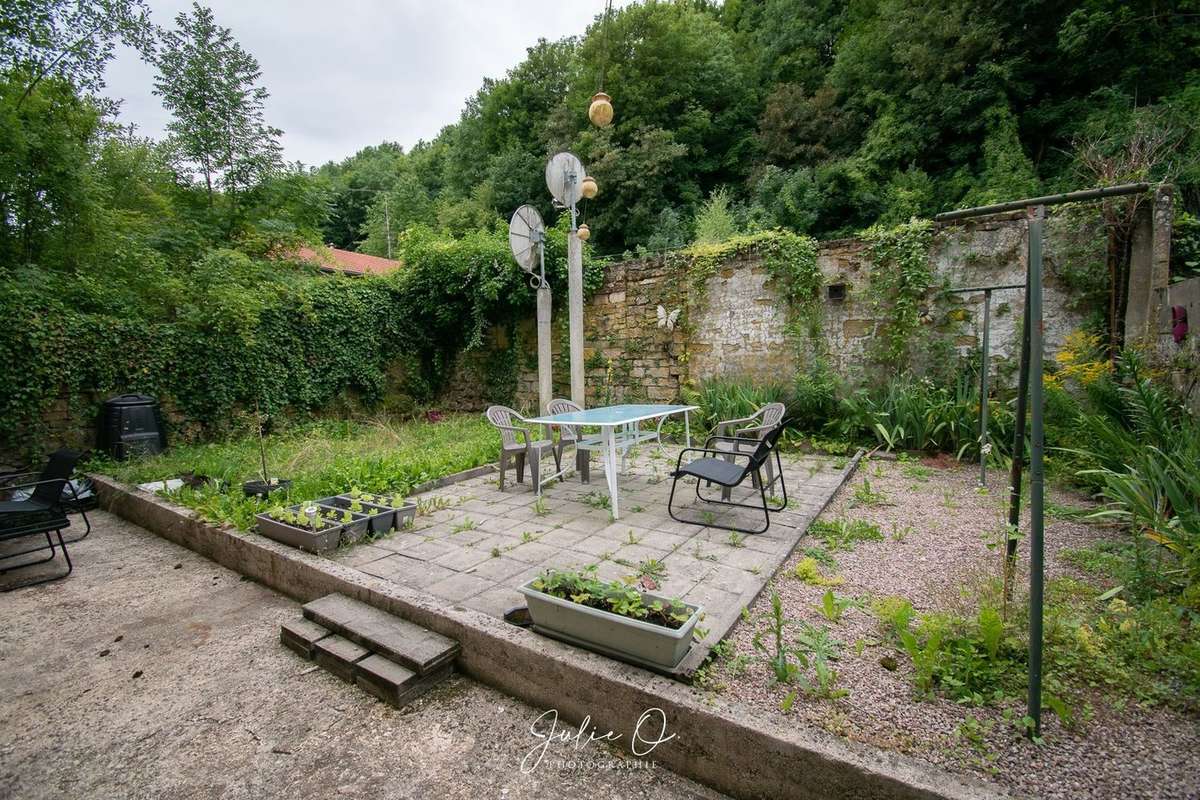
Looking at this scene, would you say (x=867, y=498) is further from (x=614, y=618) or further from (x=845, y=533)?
(x=614, y=618)

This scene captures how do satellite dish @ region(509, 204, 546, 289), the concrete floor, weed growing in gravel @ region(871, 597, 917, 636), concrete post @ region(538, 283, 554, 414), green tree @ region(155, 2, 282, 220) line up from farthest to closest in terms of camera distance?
green tree @ region(155, 2, 282, 220) → concrete post @ region(538, 283, 554, 414) → satellite dish @ region(509, 204, 546, 289) → weed growing in gravel @ region(871, 597, 917, 636) → the concrete floor

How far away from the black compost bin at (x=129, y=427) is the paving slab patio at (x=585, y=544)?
3951 mm

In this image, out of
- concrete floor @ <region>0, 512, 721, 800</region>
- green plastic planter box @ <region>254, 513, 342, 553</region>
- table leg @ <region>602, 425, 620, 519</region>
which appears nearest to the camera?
concrete floor @ <region>0, 512, 721, 800</region>

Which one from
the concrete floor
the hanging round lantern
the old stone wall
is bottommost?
the concrete floor

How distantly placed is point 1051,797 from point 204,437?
8.41m

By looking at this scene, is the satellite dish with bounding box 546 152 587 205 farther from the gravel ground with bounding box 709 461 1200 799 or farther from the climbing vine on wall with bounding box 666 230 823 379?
the gravel ground with bounding box 709 461 1200 799

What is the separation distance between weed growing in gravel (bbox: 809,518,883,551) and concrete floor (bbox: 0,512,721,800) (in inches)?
76.0

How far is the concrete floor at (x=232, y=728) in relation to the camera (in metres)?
1.53

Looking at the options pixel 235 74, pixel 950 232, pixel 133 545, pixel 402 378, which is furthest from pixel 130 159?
pixel 950 232

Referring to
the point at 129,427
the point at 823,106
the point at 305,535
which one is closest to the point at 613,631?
the point at 305,535

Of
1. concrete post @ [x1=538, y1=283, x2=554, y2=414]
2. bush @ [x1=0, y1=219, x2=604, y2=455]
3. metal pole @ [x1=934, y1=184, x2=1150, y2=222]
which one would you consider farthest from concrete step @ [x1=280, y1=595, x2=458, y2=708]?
bush @ [x1=0, y1=219, x2=604, y2=455]

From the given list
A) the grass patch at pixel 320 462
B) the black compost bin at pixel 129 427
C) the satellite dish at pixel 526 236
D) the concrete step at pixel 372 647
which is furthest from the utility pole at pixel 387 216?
the concrete step at pixel 372 647

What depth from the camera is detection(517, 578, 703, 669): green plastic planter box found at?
165cm

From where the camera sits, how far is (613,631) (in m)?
1.74
